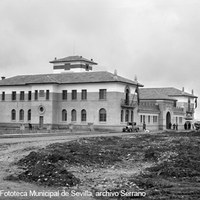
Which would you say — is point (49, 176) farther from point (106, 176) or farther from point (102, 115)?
point (102, 115)

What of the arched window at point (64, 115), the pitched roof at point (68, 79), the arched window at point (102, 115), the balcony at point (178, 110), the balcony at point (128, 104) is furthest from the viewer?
the balcony at point (178, 110)

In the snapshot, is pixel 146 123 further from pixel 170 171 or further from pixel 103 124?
pixel 170 171

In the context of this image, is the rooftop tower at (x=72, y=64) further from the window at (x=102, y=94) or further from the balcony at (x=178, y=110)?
the balcony at (x=178, y=110)

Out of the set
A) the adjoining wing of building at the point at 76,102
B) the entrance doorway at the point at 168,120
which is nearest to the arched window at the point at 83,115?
the adjoining wing of building at the point at 76,102

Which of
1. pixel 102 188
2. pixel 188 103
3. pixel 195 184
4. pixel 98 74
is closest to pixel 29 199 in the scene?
pixel 102 188

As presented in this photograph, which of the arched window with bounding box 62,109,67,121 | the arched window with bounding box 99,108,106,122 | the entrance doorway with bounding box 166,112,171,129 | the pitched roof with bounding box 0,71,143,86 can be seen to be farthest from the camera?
the entrance doorway with bounding box 166,112,171,129

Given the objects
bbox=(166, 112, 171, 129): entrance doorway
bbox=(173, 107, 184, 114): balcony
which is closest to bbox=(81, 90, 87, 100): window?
bbox=(166, 112, 171, 129): entrance doorway

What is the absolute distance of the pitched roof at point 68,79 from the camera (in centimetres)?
6588

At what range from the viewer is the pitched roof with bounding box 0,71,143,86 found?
6588 cm

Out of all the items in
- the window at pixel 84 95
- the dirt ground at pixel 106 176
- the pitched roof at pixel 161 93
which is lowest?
the dirt ground at pixel 106 176

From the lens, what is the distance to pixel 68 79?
69.6m

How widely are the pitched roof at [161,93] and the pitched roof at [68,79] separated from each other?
1410 cm

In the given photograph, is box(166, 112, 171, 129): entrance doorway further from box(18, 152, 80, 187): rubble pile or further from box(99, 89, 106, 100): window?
box(18, 152, 80, 187): rubble pile

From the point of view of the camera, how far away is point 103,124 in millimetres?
64250
